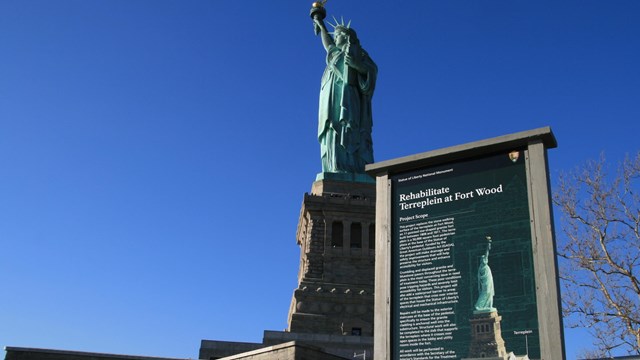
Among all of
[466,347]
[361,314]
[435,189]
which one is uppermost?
[361,314]

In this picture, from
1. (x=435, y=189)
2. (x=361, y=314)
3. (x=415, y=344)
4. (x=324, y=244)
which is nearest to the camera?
(x=415, y=344)

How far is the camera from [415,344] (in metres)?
8.85

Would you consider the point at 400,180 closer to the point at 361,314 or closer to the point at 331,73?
the point at 361,314

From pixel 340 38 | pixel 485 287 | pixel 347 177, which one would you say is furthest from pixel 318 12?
pixel 485 287

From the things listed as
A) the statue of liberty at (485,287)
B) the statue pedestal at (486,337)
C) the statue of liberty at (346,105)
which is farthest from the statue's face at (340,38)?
the statue pedestal at (486,337)

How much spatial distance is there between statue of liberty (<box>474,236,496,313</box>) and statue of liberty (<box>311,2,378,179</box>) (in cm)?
4381

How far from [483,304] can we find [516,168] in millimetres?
1793

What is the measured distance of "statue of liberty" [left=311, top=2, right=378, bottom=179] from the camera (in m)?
53.5

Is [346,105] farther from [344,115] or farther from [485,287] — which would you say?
[485,287]

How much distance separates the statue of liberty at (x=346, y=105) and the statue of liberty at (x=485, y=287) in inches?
1725

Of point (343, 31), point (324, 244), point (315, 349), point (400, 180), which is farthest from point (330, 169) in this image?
point (400, 180)

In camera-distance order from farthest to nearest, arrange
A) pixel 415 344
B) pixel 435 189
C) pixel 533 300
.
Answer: pixel 435 189
pixel 415 344
pixel 533 300

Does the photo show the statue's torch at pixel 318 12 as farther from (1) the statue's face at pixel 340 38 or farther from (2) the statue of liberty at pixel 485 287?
(2) the statue of liberty at pixel 485 287

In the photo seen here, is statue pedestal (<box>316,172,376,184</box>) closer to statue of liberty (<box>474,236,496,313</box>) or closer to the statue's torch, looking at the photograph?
the statue's torch
